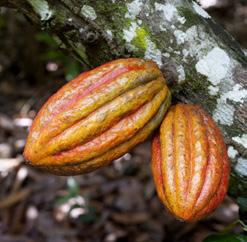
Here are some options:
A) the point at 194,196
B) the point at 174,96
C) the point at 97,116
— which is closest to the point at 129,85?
the point at 97,116

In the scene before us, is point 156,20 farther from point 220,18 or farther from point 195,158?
point 220,18

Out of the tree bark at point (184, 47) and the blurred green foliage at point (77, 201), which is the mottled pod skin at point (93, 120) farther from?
the blurred green foliage at point (77, 201)

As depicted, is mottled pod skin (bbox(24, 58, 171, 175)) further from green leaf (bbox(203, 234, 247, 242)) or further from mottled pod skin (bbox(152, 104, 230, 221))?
green leaf (bbox(203, 234, 247, 242))

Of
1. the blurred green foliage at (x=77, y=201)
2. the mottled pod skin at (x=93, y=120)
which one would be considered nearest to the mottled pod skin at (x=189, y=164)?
the mottled pod skin at (x=93, y=120)

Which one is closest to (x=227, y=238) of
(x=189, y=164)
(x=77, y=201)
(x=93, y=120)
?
(x=189, y=164)

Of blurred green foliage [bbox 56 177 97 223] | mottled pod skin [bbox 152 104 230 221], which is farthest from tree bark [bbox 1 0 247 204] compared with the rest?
→ blurred green foliage [bbox 56 177 97 223]

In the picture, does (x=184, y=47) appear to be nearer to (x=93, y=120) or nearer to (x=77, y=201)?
(x=93, y=120)
